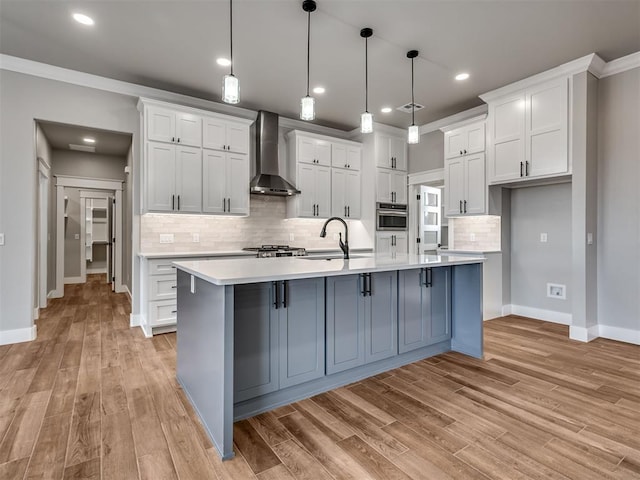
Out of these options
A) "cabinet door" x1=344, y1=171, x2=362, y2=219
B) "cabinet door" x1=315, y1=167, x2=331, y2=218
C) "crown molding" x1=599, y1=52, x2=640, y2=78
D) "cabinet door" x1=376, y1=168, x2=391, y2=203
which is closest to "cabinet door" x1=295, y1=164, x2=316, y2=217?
"cabinet door" x1=315, y1=167, x2=331, y2=218

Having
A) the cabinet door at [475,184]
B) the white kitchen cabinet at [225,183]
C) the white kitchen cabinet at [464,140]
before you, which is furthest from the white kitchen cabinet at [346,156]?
the cabinet door at [475,184]

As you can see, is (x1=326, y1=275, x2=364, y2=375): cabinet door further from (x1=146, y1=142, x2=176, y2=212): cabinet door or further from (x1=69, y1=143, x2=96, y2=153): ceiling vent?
(x1=69, y1=143, x2=96, y2=153): ceiling vent

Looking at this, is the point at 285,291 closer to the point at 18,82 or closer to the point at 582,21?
the point at 582,21

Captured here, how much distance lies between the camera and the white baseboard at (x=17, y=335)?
11.7ft

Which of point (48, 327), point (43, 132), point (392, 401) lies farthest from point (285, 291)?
point (43, 132)

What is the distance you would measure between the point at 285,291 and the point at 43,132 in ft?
16.7

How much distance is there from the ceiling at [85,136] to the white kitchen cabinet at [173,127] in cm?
84

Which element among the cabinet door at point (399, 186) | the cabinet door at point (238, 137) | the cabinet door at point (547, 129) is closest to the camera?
the cabinet door at point (547, 129)

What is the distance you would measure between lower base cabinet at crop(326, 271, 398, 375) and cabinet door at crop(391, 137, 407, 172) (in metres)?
3.61

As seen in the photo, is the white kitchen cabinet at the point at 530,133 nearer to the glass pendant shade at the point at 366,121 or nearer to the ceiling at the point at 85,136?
the glass pendant shade at the point at 366,121

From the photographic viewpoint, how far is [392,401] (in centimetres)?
238

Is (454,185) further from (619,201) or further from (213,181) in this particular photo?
(213,181)

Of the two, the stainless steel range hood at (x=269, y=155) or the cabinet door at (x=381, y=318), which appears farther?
the stainless steel range hood at (x=269, y=155)

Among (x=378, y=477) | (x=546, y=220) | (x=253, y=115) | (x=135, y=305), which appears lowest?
(x=378, y=477)
